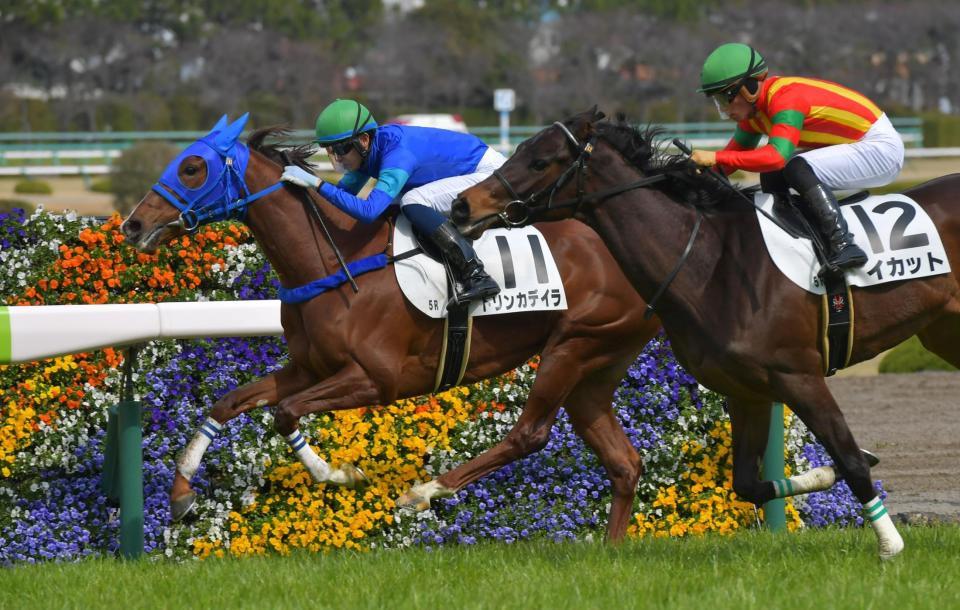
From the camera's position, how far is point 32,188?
26.0 metres

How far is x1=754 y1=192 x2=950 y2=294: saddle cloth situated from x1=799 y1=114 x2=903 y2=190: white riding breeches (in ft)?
0.28

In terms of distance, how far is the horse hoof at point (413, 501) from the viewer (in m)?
5.54

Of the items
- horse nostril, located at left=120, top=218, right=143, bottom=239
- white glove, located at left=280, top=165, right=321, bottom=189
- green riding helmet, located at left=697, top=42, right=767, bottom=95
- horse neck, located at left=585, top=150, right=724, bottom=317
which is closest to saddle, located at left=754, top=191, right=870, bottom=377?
horse neck, located at left=585, top=150, right=724, bottom=317

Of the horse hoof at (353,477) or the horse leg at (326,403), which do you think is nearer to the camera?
the horse leg at (326,403)

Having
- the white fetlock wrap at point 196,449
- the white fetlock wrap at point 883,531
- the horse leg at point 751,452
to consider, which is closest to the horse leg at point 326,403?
the white fetlock wrap at point 196,449

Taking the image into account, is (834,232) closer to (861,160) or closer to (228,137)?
(861,160)

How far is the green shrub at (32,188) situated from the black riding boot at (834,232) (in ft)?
74.7

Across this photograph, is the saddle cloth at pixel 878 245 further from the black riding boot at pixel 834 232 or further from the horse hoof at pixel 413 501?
the horse hoof at pixel 413 501

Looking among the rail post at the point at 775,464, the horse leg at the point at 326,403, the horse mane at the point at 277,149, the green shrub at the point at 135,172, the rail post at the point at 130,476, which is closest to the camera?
the horse leg at the point at 326,403

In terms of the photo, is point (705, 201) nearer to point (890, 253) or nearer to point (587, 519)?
point (890, 253)

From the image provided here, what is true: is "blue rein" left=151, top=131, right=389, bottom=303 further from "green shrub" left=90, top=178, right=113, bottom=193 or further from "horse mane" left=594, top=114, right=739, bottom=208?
"green shrub" left=90, top=178, right=113, bottom=193

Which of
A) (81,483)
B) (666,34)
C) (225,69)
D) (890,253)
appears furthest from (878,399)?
(666,34)

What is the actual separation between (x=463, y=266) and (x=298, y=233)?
0.67m

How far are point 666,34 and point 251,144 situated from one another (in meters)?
45.2
